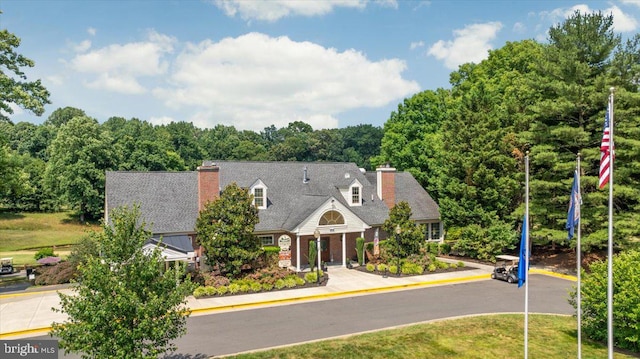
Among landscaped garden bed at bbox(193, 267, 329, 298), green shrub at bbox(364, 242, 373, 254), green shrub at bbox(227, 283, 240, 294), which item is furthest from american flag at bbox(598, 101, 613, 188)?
green shrub at bbox(364, 242, 373, 254)

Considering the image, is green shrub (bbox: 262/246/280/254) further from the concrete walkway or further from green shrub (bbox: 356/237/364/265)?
green shrub (bbox: 356/237/364/265)

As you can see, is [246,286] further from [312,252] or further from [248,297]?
[312,252]

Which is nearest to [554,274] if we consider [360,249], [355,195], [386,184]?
[360,249]

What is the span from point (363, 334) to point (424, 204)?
75.5ft

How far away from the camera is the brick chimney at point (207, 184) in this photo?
2895cm

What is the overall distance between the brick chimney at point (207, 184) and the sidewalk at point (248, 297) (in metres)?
7.82

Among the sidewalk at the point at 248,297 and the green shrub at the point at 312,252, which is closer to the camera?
the sidewalk at the point at 248,297

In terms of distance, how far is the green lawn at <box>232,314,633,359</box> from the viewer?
14.4 m

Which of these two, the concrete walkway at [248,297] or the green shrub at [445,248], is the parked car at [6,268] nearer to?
the concrete walkway at [248,297]

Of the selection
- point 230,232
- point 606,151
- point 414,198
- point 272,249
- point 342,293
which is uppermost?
point 606,151

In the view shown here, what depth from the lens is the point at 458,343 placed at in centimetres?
1545

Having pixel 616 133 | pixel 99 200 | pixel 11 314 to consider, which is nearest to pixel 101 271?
pixel 11 314

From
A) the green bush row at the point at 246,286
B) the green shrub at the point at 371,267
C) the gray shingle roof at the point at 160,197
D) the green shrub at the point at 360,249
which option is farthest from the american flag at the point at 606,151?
the gray shingle roof at the point at 160,197

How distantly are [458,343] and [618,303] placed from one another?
5453mm
